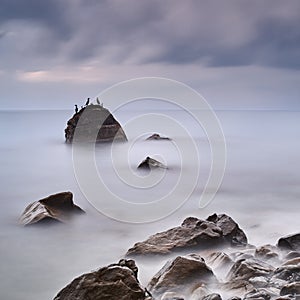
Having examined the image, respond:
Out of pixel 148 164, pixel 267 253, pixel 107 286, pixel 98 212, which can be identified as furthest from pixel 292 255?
pixel 148 164

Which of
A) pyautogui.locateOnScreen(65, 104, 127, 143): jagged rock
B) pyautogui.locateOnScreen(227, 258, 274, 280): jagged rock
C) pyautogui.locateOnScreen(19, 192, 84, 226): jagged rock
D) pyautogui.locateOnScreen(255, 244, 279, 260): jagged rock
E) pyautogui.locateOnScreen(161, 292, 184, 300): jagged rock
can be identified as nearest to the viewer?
pyautogui.locateOnScreen(161, 292, 184, 300): jagged rock

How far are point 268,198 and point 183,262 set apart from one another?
220 inches

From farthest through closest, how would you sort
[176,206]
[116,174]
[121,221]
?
[116,174]
[176,206]
[121,221]

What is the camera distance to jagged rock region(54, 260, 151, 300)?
10.8ft

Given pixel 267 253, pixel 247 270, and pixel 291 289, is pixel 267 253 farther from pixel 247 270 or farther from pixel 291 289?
pixel 291 289

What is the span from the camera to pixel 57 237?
248 inches

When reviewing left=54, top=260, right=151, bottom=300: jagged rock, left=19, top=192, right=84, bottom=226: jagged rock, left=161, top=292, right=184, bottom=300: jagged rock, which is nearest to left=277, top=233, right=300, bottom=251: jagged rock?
left=161, top=292, right=184, bottom=300: jagged rock

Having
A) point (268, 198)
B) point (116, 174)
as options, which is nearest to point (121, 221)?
point (268, 198)

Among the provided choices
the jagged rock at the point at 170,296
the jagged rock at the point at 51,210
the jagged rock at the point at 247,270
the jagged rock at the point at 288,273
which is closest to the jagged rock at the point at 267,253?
the jagged rock at the point at 247,270

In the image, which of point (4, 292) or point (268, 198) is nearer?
point (4, 292)

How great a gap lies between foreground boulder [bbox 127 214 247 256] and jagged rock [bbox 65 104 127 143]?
39.7ft

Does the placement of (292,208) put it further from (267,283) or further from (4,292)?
(4,292)

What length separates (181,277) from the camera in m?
4.10

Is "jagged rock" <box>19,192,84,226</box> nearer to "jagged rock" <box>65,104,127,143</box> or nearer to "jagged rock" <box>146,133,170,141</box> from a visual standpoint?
"jagged rock" <box>65,104,127,143</box>
